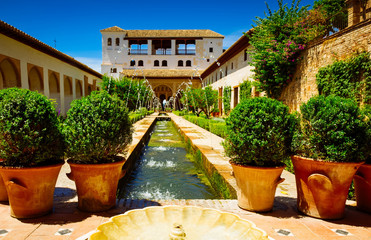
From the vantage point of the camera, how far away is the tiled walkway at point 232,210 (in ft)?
7.36

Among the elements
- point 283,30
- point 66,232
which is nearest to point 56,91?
point 283,30

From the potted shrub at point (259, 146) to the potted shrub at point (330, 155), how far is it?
0.23 meters

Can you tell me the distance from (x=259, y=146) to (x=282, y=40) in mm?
8343

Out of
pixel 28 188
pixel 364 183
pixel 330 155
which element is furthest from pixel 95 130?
pixel 364 183

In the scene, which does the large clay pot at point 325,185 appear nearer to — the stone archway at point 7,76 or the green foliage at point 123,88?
the stone archway at point 7,76

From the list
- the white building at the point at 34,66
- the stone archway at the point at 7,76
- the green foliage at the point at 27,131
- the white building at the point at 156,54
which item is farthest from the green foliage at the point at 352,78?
the white building at the point at 156,54

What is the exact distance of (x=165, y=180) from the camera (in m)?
5.28

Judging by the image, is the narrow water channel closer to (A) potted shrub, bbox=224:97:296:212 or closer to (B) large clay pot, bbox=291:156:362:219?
(A) potted shrub, bbox=224:97:296:212

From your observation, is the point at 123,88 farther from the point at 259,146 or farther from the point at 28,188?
the point at 259,146

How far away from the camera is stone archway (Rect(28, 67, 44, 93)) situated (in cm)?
1303

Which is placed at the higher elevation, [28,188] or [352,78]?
[352,78]

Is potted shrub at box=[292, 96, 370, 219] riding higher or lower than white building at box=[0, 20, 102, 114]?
lower

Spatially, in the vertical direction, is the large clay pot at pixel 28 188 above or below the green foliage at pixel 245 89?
below

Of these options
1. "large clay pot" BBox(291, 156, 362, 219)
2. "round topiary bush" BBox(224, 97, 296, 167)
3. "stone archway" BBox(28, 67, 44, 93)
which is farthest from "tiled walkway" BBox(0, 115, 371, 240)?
"stone archway" BBox(28, 67, 44, 93)
